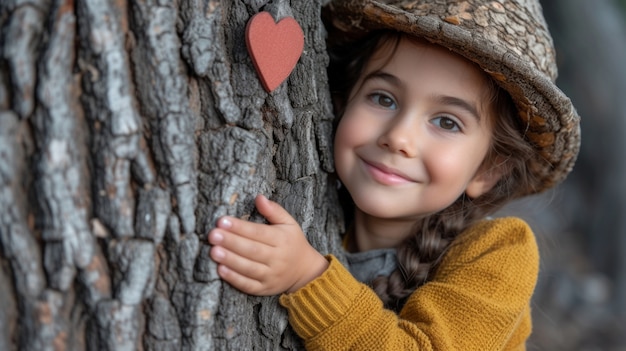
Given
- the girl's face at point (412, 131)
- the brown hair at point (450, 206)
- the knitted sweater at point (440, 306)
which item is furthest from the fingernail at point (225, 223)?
the brown hair at point (450, 206)

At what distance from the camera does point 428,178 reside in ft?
6.19

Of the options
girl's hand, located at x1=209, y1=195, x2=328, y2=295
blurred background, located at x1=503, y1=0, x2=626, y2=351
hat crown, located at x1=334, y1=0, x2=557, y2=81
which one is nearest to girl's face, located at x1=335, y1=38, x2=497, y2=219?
hat crown, located at x1=334, y1=0, x2=557, y2=81

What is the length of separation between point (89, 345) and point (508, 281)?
107 cm

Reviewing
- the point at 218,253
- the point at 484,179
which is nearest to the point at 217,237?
the point at 218,253

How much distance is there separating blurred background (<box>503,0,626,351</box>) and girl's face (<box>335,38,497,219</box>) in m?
3.42

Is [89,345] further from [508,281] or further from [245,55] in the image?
[508,281]

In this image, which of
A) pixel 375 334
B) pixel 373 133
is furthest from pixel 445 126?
pixel 375 334

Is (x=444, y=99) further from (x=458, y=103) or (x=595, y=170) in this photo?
(x=595, y=170)

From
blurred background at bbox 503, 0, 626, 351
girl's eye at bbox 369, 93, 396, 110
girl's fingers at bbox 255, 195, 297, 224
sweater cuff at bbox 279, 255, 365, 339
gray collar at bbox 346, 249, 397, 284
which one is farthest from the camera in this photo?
blurred background at bbox 503, 0, 626, 351

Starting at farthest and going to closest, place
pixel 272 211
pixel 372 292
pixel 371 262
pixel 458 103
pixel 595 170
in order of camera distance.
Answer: pixel 595 170 → pixel 371 262 → pixel 458 103 → pixel 372 292 → pixel 272 211

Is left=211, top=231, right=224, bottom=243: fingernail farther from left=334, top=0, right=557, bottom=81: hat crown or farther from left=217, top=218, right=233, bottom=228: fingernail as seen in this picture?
left=334, top=0, right=557, bottom=81: hat crown

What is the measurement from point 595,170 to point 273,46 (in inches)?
189

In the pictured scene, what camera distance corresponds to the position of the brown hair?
1.94 metres

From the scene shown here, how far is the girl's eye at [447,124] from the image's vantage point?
1881mm
